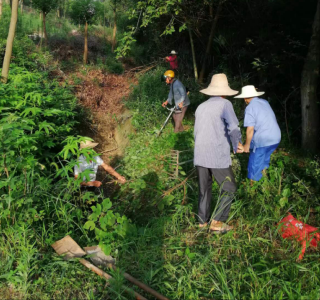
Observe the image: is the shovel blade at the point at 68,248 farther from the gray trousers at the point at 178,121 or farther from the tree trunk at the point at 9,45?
the tree trunk at the point at 9,45

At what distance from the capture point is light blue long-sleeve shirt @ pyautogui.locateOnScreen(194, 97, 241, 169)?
3262mm

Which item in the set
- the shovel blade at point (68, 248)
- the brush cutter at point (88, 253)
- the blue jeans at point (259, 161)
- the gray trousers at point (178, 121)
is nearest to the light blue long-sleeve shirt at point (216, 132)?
the blue jeans at point (259, 161)

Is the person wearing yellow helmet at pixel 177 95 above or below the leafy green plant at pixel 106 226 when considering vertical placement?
above

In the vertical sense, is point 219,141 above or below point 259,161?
above

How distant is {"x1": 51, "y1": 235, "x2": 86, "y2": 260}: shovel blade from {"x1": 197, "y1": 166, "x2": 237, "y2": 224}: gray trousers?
1.49 m

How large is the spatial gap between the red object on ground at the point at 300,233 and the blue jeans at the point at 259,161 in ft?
3.28

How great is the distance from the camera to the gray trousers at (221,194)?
336 cm

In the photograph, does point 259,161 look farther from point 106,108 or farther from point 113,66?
point 113,66

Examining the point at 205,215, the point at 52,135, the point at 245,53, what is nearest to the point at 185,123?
the point at 245,53

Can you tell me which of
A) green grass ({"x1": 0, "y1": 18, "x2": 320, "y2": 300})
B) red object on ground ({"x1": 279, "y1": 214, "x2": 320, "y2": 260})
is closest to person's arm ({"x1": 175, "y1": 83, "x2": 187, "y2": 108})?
green grass ({"x1": 0, "y1": 18, "x2": 320, "y2": 300})

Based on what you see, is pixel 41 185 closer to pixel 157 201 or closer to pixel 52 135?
pixel 157 201

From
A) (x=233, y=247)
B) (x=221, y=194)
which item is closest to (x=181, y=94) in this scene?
(x=221, y=194)

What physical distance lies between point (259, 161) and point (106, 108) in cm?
726

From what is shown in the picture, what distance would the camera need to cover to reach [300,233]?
300cm
